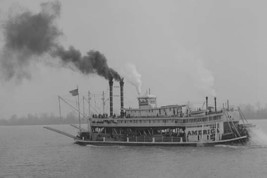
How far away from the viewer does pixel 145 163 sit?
61812mm

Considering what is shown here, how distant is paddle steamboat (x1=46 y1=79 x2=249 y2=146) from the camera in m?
76.2

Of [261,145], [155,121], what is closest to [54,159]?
[155,121]

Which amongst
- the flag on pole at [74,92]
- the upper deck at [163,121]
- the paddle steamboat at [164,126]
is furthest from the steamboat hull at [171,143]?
the flag on pole at [74,92]

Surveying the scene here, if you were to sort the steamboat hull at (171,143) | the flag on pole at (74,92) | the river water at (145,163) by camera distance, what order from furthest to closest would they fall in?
the flag on pole at (74,92) → the steamboat hull at (171,143) → the river water at (145,163)

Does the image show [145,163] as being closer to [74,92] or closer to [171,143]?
[171,143]

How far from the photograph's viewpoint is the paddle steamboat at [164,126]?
76.2 meters

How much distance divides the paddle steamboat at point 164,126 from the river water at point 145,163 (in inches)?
94.9

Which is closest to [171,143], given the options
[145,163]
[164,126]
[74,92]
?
[164,126]

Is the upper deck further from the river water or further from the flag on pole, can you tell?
the flag on pole

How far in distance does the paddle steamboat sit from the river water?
2411 mm

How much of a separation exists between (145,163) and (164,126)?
762 inches

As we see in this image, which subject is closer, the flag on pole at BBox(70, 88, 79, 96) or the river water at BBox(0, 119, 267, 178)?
the river water at BBox(0, 119, 267, 178)

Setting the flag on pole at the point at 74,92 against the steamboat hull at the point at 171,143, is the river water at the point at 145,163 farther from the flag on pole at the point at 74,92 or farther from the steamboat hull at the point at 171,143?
the flag on pole at the point at 74,92

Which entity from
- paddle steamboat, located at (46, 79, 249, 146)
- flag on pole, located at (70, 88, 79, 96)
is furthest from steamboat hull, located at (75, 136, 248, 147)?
flag on pole, located at (70, 88, 79, 96)
